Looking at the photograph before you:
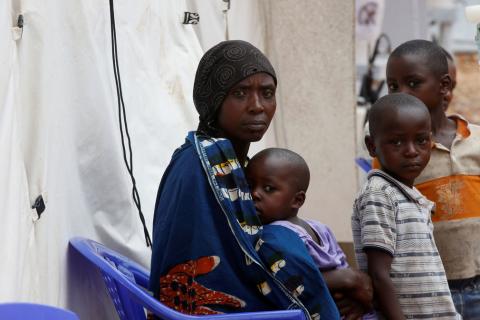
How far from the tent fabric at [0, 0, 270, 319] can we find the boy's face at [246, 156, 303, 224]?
25.5 inches

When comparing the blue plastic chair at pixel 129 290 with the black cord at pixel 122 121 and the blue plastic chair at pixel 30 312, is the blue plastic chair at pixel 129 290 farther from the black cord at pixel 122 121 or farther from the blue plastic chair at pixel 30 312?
the blue plastic chair at pixel 30 312

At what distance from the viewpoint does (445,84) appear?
11.9 feet

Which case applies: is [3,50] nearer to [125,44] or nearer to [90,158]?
[90,158]

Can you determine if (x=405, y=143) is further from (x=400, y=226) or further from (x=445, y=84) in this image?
(x=445, y=84)

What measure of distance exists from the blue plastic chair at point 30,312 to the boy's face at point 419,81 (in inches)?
67.2

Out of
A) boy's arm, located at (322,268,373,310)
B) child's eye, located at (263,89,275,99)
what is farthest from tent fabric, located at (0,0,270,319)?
boy's arm, located at (322,268,373,310)

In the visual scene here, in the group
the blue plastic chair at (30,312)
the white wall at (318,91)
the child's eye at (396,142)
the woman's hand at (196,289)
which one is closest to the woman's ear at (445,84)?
the child's eye at (396,142)

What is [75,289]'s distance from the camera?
10.9 ft

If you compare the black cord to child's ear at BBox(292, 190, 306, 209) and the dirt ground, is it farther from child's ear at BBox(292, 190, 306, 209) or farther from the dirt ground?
the dirt ground

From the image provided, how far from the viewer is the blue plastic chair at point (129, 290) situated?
8.93 feet

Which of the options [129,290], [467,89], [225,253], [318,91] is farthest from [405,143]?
[467,89]

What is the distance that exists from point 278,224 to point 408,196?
51cm

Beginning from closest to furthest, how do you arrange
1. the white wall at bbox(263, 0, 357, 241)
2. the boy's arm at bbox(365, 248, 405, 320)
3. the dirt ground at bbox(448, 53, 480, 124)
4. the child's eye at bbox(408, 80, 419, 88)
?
the boy's arm at bbox(365, 248, 405, 320)
the child's eye at bbox(408, 80, 419, 88)
the white wall at bbox(263, 0, 357, 241)
the dirt ground at bbox(448, 53, 480, 124)

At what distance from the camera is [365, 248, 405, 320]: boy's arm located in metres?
3.05
